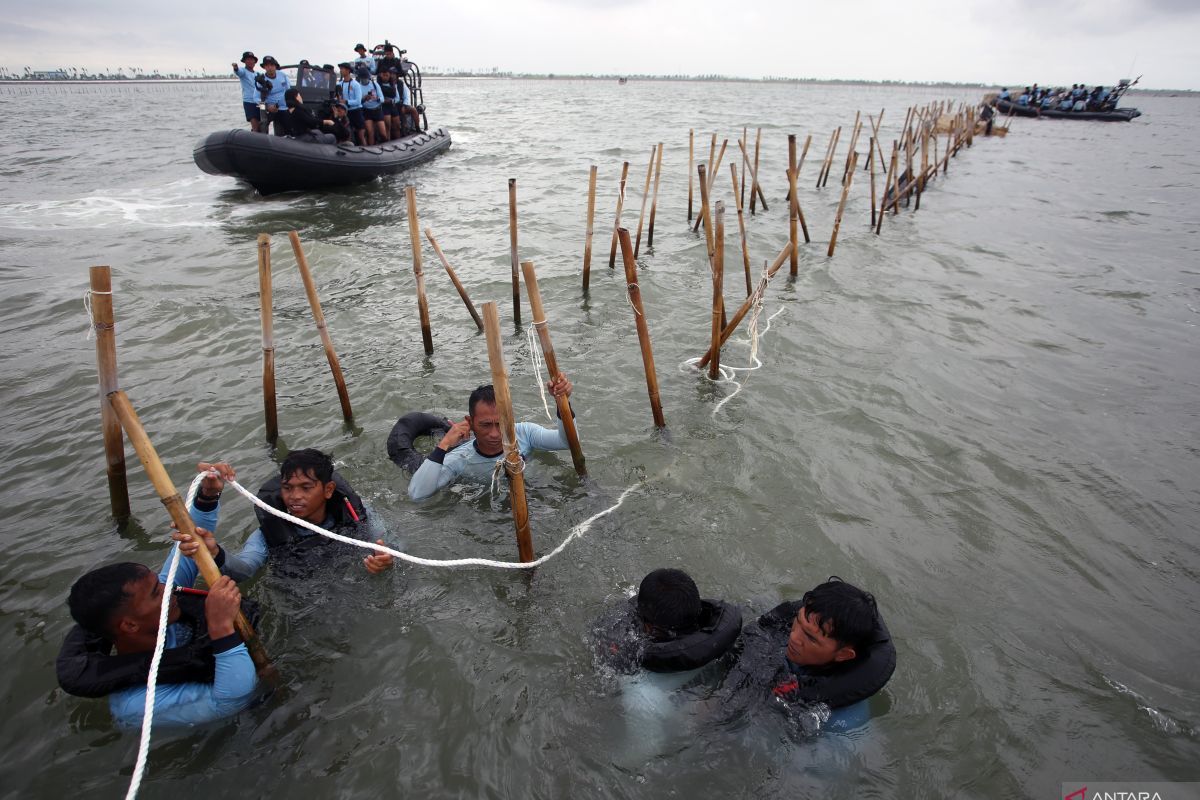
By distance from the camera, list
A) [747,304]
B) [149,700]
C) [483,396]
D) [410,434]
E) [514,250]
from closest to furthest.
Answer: [149,700]
[483,396]
[410,434]
[747,304]
[514,250]

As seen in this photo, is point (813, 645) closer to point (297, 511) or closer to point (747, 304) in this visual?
point (297, 511)

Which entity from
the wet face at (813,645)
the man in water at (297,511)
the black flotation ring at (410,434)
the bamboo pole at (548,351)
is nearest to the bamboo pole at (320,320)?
the black flotation ring at (410,434)

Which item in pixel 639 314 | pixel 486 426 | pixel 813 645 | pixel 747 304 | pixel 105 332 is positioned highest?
pixel 105 332

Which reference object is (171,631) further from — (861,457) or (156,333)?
(156,333)

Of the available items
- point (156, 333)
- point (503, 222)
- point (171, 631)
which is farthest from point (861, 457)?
point (503, 222)

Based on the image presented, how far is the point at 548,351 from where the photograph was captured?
4.56 metres

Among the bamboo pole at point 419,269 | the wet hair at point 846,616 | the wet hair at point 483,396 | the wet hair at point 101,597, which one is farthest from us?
the bamboo pole at point 419,269

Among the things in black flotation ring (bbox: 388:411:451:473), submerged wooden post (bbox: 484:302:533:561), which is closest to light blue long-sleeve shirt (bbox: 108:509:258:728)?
submerged wooden post (bbox: 484:302:533:561)

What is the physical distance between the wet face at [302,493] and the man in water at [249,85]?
1540 centimetres

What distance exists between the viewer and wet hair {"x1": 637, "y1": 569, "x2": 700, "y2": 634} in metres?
3.13

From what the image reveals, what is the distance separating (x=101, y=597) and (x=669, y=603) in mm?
2804

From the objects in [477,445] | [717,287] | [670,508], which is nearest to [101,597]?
[477,445]

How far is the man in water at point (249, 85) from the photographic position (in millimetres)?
14695

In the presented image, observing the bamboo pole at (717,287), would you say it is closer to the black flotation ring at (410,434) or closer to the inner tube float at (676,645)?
the black flotation ring at (410,434)
